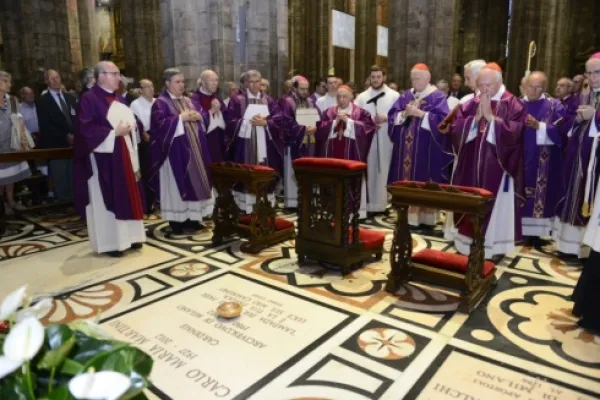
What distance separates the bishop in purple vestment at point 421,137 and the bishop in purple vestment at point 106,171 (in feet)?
11.0

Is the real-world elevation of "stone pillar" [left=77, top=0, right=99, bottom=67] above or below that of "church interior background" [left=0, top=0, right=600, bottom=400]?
above

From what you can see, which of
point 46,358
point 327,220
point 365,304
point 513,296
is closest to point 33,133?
point 327,220

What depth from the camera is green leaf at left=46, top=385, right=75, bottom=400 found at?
83 cm

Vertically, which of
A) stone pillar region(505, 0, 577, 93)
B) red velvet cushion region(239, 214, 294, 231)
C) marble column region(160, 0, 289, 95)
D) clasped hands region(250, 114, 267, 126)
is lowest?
red velvet cushion region(239, 214, 294, 231)

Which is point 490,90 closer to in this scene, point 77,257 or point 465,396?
point 465,396

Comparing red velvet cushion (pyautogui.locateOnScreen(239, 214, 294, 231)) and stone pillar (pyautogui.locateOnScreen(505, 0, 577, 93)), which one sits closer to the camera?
red velvet cushion (pyautogui.locateOnScreen(239, 214, 294, 231))

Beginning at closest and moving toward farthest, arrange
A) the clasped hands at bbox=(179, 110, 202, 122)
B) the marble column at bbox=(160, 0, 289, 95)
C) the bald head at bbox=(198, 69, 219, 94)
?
the clasped hands at bbox=(179, 110, 202, 122), the bald head at bbox=(198, 69, 219, 94), the marble column at bbox=(160, 0, 289, 95)

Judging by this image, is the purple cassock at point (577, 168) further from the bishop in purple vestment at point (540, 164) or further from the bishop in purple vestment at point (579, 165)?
the bishop in purple vestment at point (540, 164)

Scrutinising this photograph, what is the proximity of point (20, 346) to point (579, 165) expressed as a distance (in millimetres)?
5195

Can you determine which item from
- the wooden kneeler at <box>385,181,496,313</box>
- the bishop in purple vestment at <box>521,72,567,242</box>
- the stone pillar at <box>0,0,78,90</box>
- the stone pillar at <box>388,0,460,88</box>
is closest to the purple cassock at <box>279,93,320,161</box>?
the bishop in purple vestment at <box>521,72,567,242</box>

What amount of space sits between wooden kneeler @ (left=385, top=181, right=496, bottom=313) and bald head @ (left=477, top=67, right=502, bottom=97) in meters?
1.35

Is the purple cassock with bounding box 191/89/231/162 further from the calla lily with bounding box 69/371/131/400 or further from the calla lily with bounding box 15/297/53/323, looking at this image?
the calla lily with bounding box 69/371/131/400

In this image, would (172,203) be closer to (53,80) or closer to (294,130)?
(294,130)

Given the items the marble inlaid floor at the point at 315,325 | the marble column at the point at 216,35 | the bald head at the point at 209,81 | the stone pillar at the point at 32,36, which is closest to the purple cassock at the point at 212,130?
the bald head at the point at 209,81
